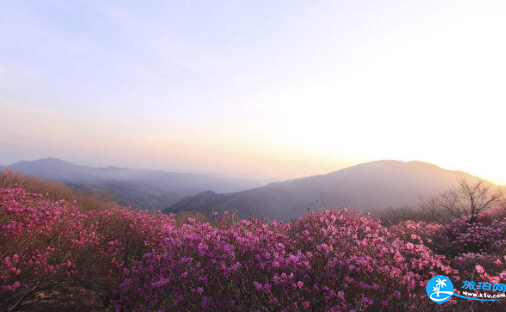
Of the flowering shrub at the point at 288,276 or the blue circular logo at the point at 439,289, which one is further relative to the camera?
the blue circular logo at the point at 439,289

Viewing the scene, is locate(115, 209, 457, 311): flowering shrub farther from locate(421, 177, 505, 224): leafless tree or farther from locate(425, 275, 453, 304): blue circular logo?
locate(421, 177, 505, 224): leafless tree

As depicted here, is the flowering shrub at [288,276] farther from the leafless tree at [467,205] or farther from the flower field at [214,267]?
the leafless tree at [467,205]

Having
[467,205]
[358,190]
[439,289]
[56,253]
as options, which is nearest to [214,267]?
[439,289]

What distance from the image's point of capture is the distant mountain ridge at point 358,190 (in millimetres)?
50250

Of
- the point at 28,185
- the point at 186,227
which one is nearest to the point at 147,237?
the point at 186,227

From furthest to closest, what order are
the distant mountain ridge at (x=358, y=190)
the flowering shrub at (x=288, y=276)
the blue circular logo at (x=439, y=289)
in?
the distant mountain ridge at (x=358, y=190) → the blue circular logo at (x=439, y=289) → the flowering shrub at (x=288, y=276)

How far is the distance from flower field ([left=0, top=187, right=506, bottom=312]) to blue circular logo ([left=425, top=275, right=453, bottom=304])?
0.08 m

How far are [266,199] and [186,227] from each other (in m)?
53.7

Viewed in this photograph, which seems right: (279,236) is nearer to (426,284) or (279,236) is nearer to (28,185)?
(426,284)

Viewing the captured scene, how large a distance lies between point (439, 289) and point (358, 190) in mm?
56614

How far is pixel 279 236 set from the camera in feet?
13.6

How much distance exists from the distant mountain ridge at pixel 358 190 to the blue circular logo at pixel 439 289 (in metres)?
42.8

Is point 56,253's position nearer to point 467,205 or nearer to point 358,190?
point 467,205

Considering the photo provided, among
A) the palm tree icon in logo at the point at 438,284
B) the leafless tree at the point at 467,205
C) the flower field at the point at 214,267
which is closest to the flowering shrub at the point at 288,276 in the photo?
the flower field at the point at 214,267
